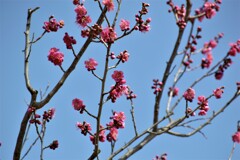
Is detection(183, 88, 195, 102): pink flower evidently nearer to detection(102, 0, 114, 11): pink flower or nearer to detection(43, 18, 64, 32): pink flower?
detection(102, 0, 114, 11): pink flower

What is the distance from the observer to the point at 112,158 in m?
3.66

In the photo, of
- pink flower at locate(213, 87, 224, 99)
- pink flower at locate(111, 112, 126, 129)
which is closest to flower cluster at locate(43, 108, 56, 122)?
pink flower at locate(111, 112, 126, 129)

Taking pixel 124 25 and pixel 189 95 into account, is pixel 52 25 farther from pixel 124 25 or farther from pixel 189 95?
pixel 189 95

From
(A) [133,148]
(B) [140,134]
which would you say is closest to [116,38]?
(B) [140,134]

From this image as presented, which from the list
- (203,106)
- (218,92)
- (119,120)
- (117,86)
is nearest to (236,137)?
(218,92)

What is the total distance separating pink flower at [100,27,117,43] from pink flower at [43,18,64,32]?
85 cm

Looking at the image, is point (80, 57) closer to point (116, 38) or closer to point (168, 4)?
point (116, 38)

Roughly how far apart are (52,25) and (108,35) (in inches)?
39.3

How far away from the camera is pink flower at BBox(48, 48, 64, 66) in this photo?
3762mm

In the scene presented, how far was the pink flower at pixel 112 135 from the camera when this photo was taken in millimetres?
3970

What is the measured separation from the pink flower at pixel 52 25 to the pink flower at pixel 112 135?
1.36 m

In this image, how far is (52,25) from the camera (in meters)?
4.07

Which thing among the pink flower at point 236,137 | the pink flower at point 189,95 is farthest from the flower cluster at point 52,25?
the pink flower at point 236,137

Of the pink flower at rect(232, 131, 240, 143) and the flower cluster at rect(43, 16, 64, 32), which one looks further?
the pink flower at rect(232, 131, 240, 143)
